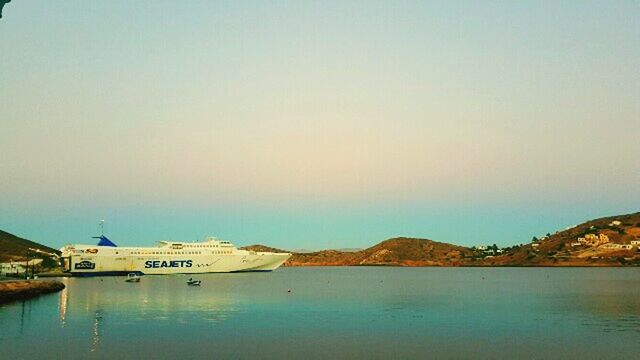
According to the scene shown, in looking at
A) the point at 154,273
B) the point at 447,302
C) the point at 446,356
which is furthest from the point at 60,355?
the point at 154,273

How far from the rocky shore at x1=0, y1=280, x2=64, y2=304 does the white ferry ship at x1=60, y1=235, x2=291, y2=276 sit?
6996 cm

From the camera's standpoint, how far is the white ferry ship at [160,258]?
15875cm

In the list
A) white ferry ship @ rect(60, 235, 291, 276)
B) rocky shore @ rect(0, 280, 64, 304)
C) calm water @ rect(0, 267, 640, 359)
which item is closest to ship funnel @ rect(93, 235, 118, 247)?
white ferry ship @ rect(60, 235, 291, 276)

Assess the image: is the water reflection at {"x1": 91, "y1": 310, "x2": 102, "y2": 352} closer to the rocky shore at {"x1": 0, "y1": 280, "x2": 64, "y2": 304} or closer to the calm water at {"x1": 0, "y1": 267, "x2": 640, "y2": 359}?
the calm water at {"x1": 0, "y1": 267, "x2": 640, "y2": 359}

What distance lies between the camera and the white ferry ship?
159 m

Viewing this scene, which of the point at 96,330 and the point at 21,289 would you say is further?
the point at 21,289

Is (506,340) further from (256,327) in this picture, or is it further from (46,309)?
(46,309)

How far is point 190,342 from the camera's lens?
120 ft

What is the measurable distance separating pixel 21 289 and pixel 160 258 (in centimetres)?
8736

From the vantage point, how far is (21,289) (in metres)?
78.9

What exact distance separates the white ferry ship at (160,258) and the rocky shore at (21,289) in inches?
2754

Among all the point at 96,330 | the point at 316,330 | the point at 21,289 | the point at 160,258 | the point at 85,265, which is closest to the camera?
the point at 96,330

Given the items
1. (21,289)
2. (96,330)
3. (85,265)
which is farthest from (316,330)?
(85,265)

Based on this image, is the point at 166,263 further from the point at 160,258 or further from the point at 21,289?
the point at 21,289
